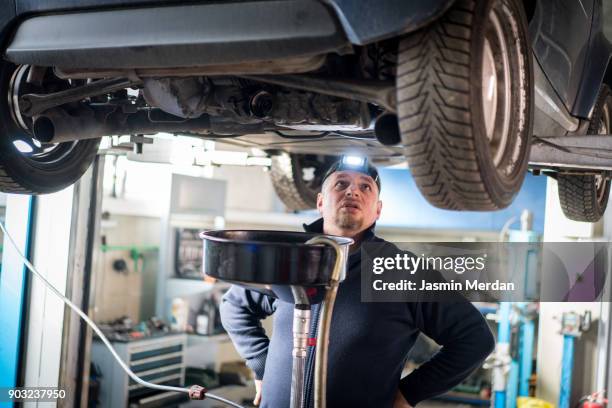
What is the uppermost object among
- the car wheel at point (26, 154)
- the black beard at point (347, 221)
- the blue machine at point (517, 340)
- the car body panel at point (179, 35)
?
the car body panel at point (179, 35)

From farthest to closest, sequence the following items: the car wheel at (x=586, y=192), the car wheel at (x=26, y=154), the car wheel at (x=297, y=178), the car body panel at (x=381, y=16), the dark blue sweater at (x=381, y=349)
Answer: the car wheel at (x=297, y=178)
the car wheel at (x=586, y=192)
the dark blue sweater at (x=381, y=349)
the car wheel at (x=26, y=154)
the car body panel at (x=381, y=16)

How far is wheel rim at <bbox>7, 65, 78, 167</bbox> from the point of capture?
2.26 metres

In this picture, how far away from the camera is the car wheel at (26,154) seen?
7.41ft

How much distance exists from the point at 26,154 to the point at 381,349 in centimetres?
141

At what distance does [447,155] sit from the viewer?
1.46 m

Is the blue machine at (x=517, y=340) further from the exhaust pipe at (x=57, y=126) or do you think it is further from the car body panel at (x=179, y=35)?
the car body panel at (x=179, y=35)

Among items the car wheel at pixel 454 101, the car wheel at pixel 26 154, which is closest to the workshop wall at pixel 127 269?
the car wheel at pixel 26 154

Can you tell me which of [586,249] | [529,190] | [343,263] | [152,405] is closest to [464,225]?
[529,190]

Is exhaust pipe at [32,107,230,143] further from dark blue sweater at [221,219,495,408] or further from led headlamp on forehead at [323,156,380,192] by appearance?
dark blue sweater at [221,219,495,408]

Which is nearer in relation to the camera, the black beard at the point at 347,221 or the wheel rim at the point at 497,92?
the wheel rim at the point at 497,92

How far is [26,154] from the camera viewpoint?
248 centimetres

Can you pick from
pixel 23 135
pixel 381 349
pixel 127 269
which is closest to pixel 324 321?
pixel 381 349

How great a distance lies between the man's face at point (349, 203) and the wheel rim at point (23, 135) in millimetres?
1027

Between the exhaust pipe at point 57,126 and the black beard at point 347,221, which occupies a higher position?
the exhaust pipe at point 57,126
